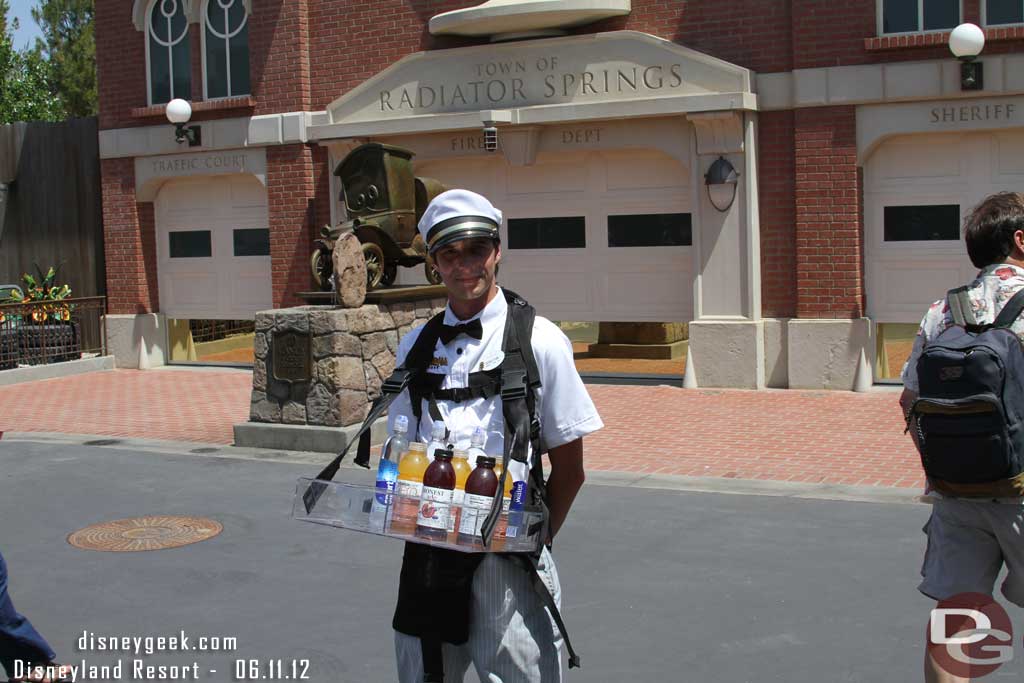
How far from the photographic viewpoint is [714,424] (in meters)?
11.5

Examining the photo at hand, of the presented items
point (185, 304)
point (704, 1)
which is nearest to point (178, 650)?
point (704, 1)

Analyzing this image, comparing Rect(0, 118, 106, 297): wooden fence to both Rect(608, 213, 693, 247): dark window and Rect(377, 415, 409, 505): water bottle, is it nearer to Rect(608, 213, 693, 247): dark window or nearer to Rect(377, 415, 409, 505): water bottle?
Rect(608, 213, 693, 247): dark window

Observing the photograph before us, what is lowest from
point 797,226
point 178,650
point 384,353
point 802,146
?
point 178,650

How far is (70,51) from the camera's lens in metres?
37.0

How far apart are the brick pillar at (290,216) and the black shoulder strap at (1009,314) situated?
42.4 ft

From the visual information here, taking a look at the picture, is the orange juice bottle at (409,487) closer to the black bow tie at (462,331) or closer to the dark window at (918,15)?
the black bow tie at (462,331)

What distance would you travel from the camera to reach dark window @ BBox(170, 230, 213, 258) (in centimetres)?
1759

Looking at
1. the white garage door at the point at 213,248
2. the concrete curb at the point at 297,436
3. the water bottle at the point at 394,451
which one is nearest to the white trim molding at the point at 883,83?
the concrete curb at the point at 297,436

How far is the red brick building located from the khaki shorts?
30.7 ft

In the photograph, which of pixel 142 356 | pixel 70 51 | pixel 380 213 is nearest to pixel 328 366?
pixel 380 213

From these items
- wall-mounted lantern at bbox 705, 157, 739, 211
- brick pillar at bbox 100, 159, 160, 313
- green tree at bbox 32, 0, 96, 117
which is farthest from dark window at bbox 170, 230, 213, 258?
green tree at bbox 32, 0, 96, 117

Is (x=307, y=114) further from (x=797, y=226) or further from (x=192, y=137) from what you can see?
(x=797, y=226)

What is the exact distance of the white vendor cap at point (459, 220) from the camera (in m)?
3.40

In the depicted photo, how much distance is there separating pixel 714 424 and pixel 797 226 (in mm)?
3086
